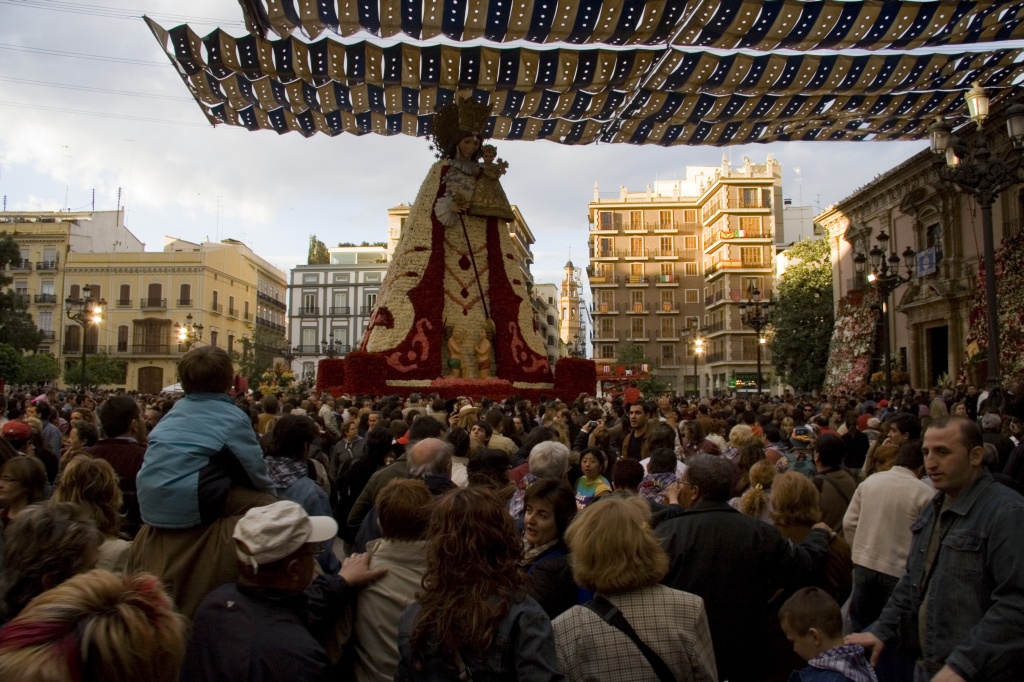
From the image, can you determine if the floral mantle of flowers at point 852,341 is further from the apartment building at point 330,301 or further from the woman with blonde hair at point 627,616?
the apartment building at point 330,301

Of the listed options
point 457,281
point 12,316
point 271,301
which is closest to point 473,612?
point 457,281

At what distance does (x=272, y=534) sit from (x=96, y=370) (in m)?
47.1

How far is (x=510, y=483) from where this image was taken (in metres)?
5.02

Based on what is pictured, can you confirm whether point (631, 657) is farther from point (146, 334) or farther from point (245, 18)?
point (146, 334)

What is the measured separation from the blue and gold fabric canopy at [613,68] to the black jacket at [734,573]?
14449 mm

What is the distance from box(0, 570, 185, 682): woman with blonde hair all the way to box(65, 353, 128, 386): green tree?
4568cm

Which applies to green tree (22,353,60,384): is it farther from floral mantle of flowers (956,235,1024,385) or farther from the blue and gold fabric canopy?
floral mantle of flowers (956,235,1024,385)

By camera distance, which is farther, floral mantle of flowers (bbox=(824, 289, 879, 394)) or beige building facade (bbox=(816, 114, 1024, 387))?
floral mantle of flowers (bbox=(824, 289, 879, 394))

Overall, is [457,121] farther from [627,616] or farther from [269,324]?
[269,324]

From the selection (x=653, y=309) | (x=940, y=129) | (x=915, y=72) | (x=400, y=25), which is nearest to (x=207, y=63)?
(x=400, y=25)

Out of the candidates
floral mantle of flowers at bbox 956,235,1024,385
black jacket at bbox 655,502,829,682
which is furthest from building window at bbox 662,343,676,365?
black jacket at bbox 655,502,829,682

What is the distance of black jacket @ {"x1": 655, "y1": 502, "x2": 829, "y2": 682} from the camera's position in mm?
3635

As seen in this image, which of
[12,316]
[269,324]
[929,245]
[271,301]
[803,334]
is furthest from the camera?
[271,301]

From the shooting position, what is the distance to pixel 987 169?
1109cm
